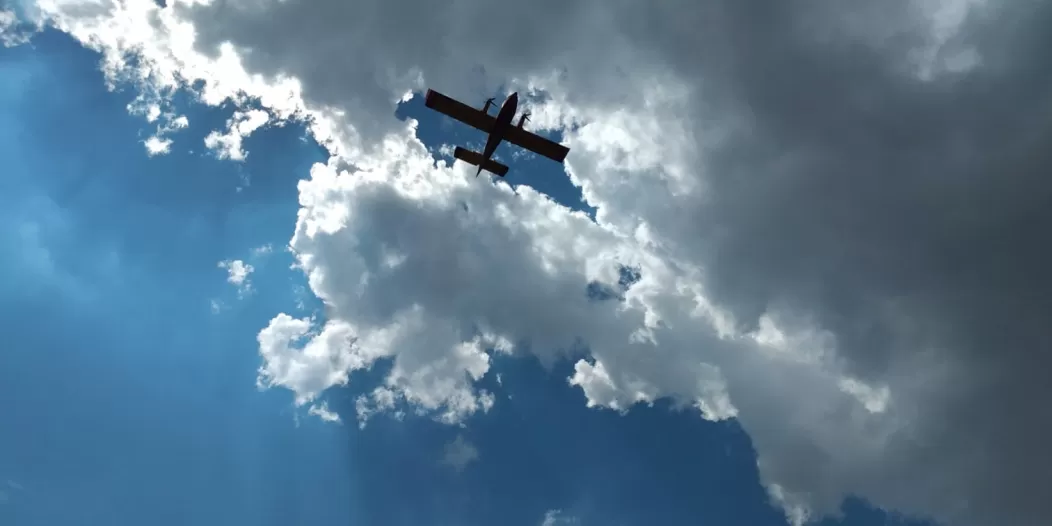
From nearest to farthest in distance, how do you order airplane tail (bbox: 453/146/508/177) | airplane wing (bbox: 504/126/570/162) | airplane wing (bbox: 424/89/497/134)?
airplane wing (bbox: 424/89/497/134), airplane wing (bbox: 504/126/570/162), airplane tail (bbox: 453/146/508/177)

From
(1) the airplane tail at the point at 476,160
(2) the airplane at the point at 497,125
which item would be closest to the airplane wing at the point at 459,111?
(2) the airplane at the point at 497,125

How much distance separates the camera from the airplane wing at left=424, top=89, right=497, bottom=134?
64.2m

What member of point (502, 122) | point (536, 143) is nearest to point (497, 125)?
point (502, 122)

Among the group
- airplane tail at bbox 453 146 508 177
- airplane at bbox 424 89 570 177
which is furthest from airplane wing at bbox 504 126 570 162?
airplane tail at bbox 453 146 508 177

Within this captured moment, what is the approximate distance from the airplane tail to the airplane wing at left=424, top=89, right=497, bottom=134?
6340 mm

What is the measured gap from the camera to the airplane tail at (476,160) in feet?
243

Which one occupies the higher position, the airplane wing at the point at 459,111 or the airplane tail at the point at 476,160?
the airplane tail at the point at 476,160

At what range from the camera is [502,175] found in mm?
75562

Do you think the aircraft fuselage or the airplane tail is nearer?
the aircraft fuselage

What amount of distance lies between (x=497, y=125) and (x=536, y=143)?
5109 millimetres

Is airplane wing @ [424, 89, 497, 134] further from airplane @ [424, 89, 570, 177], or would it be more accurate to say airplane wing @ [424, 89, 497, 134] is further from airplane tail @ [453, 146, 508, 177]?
airplane tail @ [453, 146, 508, 177]

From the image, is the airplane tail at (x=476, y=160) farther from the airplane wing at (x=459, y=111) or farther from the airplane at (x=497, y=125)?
the airplane wing at (x=459, y=111)

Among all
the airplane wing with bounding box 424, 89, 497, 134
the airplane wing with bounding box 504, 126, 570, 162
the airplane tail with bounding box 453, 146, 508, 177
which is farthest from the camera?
the airplane tail with bounding box 453, 146, 508, 177

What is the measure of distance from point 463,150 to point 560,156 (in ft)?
40.4
